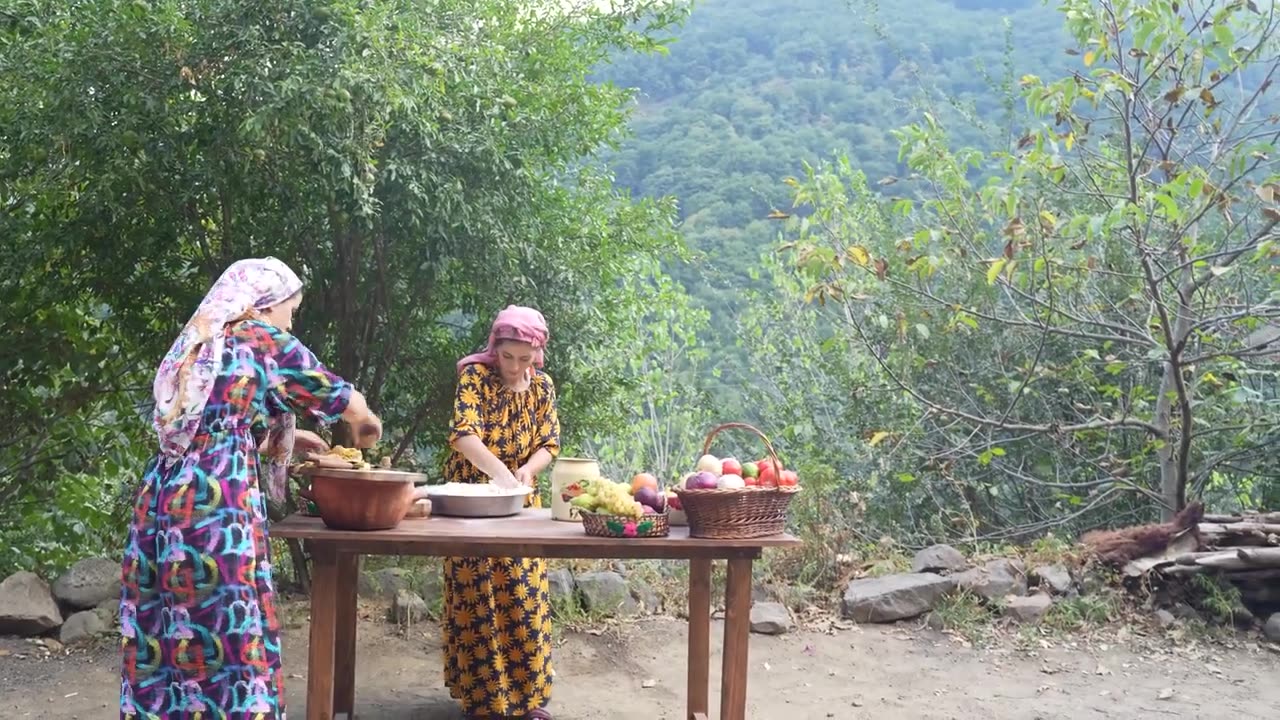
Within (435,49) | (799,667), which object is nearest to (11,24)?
(435,49)

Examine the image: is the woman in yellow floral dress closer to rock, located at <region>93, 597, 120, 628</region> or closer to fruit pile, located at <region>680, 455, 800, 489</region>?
fruit pile, located at <region>680, 455, 800, 489</region>

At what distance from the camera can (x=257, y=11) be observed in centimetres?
467

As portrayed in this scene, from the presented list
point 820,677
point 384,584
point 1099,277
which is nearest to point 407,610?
point 384,584

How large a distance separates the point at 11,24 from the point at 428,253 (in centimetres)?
195

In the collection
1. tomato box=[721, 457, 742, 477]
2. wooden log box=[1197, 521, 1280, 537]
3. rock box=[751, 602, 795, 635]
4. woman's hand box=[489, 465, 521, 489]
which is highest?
tomato box=[721, 457, 742, 477]

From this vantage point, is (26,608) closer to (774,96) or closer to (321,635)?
(321,635)

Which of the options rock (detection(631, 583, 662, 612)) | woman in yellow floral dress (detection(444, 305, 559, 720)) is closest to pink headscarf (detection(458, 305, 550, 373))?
woman in yellow floral dress (detection(444, 305, 559, 720))

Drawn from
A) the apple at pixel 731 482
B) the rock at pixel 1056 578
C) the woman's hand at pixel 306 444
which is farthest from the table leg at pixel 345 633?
the rock at pixel 1056 578

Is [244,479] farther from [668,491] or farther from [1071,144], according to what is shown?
[1071,144]

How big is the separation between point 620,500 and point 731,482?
326 millimetres

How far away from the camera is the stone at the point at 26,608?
543 cm

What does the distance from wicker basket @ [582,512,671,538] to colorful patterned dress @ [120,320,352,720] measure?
2.60ft

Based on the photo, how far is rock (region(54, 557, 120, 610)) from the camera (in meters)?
5.66

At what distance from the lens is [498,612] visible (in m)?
4.27
